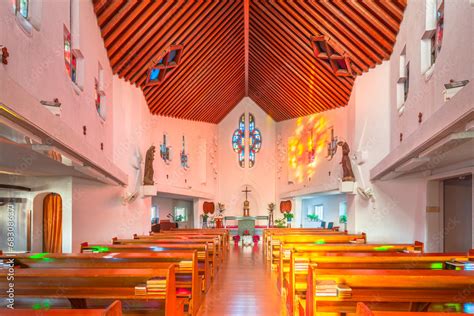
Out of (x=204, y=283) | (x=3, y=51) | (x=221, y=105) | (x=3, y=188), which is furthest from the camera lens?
(x=221, y=105)

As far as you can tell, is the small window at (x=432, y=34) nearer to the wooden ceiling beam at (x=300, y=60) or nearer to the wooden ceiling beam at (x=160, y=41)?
the wooden ceiling beam at (x=300, y=60)

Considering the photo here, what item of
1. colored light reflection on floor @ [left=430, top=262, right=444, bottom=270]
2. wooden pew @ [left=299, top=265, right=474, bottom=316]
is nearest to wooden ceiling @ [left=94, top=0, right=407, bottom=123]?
colored light reflection on floor @ [left=430, top=262, right=444, bottom=270]

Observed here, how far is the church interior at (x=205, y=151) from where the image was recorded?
368 cm

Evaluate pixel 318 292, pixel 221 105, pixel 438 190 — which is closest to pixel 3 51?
pixel 318 292

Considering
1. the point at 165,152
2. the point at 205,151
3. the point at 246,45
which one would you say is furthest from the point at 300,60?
the point at 205,151

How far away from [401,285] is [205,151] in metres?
16.3

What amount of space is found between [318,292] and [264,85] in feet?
47.1

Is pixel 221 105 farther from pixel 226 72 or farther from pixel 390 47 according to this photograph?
pixel 390 47

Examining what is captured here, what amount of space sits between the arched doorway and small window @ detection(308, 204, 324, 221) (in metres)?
11.8

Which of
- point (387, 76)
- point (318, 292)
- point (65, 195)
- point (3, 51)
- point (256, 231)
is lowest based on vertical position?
point (256, 231)

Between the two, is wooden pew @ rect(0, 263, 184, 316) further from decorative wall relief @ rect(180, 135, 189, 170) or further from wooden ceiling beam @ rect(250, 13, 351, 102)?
decorative wall relief @ rect(180, 135, 189, 170)

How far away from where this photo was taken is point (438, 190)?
9258mm

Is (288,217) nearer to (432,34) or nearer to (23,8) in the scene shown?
(432,34)

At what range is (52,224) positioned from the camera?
9734mm
